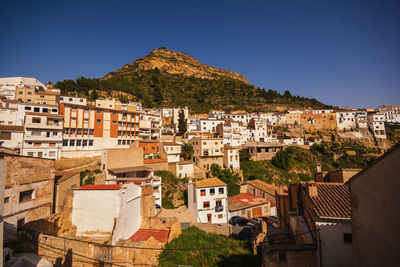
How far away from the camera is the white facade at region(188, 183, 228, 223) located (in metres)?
28.3

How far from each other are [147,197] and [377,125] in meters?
93.3

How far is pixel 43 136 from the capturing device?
107 ft

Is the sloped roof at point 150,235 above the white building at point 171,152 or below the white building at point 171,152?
below

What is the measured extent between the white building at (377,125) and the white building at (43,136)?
102m

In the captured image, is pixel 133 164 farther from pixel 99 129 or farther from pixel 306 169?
pixel 306 169

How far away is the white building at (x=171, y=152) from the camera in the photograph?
39.6m

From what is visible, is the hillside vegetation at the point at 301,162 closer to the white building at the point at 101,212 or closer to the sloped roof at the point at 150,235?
the sloped roof at the point at 150,235

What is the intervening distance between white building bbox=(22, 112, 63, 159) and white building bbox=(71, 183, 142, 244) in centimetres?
2065

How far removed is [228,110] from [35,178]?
79.8 meters

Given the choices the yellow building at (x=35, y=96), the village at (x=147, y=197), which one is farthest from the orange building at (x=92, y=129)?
the yellow building at (x=35, y=96)

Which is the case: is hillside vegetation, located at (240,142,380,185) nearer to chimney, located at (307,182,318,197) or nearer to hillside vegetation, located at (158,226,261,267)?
hillside vegetation, located at (158,226,261,267)

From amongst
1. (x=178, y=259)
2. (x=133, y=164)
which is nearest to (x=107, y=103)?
(x=133, y=164)

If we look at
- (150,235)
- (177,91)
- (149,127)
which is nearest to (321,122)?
(177,91)

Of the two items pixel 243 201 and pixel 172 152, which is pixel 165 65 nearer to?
pixel 172 152
